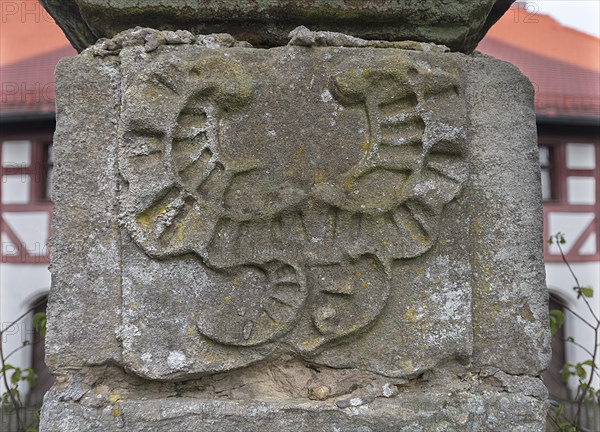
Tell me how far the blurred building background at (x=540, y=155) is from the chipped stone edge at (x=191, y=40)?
7.09 m

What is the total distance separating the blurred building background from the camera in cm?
859

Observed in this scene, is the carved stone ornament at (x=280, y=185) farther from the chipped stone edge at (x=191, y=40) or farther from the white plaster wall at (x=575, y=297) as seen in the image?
the white plaster wall at (x=575, y=297)

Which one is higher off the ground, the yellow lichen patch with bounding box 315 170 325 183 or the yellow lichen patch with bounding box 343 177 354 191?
the yellow lichen patch with bounding box 315 170 325 183

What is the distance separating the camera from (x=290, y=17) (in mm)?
1744

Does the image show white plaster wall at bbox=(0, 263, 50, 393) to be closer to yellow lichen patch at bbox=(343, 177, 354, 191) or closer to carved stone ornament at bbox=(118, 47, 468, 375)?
carved stone ornament at bbox=(118, 47, 468, 375)

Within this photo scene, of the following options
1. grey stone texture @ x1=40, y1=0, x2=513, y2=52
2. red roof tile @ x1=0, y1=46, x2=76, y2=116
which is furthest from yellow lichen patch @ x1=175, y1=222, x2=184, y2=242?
red roof tile @ x1=0, y1=46, x2=76, y2=116

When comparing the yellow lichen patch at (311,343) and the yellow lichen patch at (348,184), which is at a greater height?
the yellow lichen patch at (348,184)

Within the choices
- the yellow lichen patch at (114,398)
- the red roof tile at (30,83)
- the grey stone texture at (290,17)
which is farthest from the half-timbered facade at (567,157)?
the yellow lichen patch at (114,398)

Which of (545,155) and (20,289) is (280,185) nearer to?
(20,289)

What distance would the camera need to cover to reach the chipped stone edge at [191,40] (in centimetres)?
164

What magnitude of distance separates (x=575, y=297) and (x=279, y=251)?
9112 millimetres

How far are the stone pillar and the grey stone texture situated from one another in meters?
0.09

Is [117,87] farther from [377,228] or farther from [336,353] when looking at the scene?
[336,353]

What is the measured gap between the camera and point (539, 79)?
8.73 metres
